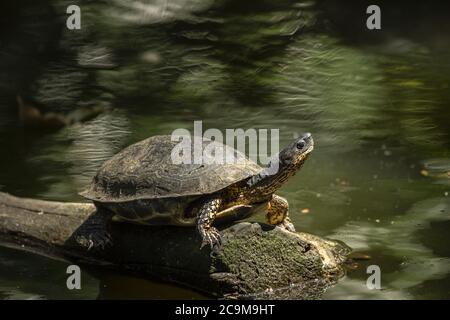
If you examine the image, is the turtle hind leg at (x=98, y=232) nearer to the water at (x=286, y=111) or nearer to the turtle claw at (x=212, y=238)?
the water at (x=286, y=111)

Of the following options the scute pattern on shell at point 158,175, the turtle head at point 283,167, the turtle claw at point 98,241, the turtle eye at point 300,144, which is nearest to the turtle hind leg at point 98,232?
the turtle claw at point 98,241

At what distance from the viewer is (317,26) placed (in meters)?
12.3

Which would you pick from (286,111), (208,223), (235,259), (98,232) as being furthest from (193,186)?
(286,111)

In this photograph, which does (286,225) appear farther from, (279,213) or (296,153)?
(296,153)

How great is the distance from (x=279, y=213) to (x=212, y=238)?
2.32 feet

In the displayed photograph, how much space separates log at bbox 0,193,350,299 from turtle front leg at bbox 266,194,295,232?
151 millimetres

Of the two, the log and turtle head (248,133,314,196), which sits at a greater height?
turtle head (248,133,314,196)

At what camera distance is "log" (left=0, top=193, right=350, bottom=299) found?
185 inches

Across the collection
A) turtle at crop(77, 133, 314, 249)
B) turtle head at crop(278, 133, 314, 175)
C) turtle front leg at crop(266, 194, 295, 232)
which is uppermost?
turtle head at crop(278, 133, 314, 175)

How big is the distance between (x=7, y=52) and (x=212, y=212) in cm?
824

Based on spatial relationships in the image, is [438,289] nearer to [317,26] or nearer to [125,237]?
[125,237]

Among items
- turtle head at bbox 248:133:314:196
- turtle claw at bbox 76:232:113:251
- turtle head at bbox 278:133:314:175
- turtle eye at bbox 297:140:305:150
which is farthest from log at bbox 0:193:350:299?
turtle eye at bbox 297:140:305:150

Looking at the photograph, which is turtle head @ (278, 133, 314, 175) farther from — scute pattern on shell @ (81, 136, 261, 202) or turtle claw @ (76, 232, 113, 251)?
turtle claw @ (76, 232, 113, 251)

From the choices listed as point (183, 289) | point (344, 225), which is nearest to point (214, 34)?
point (344, 225)
